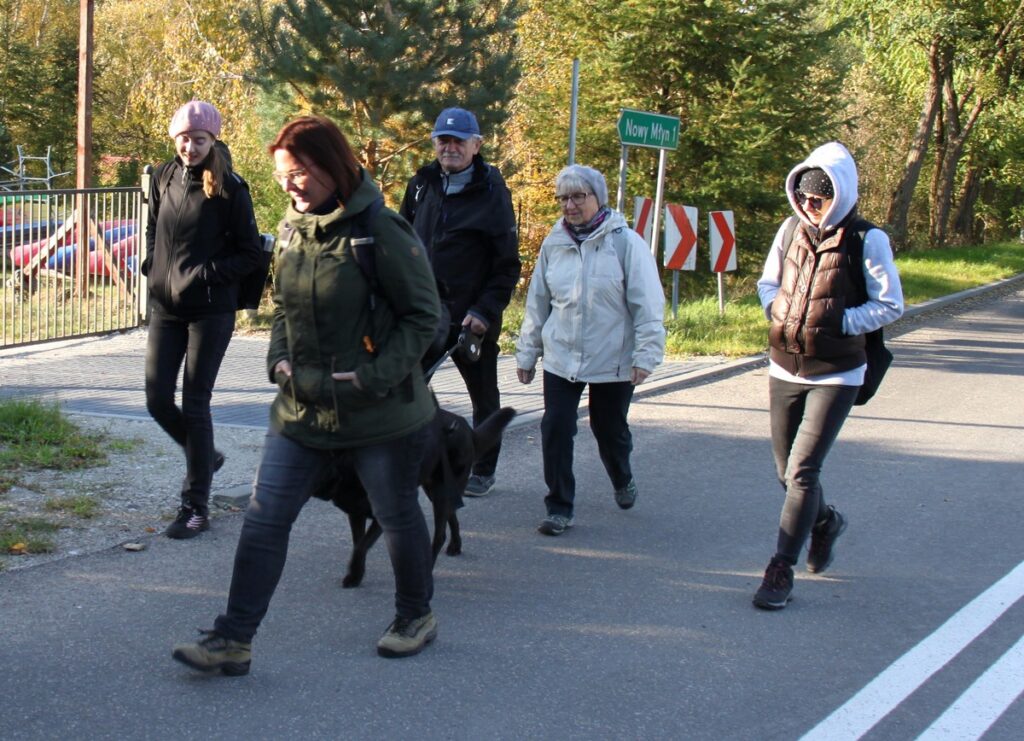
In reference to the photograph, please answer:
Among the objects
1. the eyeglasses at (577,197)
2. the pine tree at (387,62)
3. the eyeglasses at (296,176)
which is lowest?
the eyeglasses at (296,176)

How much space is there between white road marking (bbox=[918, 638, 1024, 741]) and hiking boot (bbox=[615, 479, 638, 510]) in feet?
7.48

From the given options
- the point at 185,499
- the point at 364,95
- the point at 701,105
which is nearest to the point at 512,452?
the point at 185,499

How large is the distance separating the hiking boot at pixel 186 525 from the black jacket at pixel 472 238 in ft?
5.12

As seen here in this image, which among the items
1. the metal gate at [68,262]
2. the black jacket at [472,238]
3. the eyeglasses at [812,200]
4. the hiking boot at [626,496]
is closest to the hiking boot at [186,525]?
the black jacket at [472,238]

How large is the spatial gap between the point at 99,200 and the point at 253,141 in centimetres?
1005

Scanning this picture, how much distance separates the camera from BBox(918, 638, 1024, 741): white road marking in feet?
12.4

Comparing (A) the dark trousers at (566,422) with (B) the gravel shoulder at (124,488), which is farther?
(A) the dark trousers at (566,422)

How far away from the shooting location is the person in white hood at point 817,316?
189 inches

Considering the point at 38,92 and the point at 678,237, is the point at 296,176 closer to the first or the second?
the point at 678,237

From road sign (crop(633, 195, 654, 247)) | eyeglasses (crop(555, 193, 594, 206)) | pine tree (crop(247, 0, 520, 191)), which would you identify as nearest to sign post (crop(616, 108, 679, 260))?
road sign (crop(633, 195, 654, 247))

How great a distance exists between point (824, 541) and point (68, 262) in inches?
329

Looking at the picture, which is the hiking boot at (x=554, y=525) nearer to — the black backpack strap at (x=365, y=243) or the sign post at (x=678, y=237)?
Result: the black backpack strap at (x=365, y=243)

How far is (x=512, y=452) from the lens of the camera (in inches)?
307

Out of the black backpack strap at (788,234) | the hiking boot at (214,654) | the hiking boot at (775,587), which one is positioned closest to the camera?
the hiking boot at (214,654)
